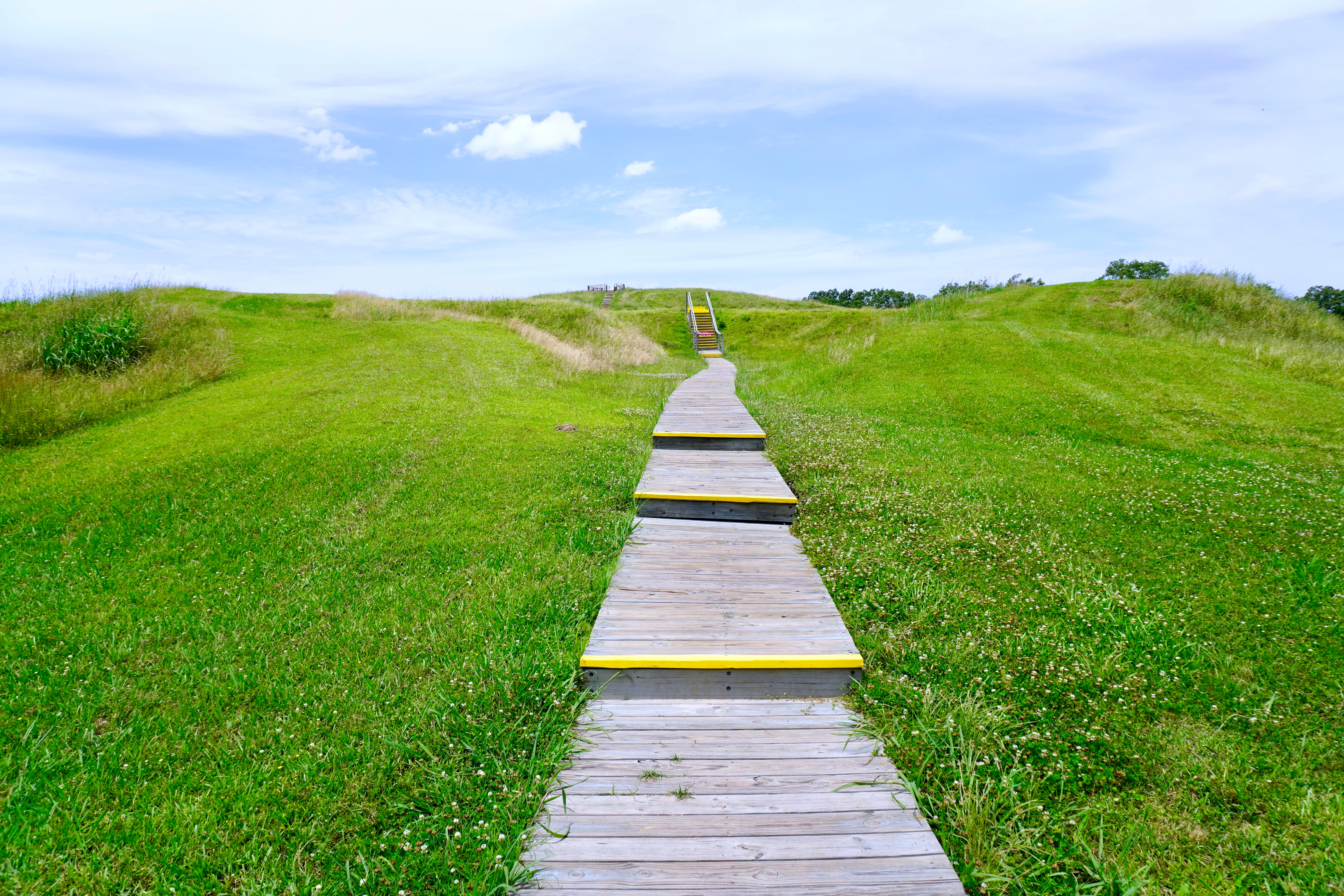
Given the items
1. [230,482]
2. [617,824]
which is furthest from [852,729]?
[230,482]

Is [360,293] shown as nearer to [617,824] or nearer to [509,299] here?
[509,299]

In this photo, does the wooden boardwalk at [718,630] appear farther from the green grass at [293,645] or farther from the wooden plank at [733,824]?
the wooden plank at [733,824]

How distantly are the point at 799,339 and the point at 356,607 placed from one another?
28.3 meters

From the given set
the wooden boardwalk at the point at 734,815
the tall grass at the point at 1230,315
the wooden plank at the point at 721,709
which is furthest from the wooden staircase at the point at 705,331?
the wooden boardwalk at the point at 734,815

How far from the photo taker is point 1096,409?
476 inches

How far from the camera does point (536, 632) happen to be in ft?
15.3

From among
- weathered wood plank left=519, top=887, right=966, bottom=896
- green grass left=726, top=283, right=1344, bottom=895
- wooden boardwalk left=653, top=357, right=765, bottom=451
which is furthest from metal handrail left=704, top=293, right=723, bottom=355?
weathered wood plank left=519, top=887, right=966, bottom=896

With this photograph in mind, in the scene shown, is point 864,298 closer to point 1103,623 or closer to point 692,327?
point 692,327

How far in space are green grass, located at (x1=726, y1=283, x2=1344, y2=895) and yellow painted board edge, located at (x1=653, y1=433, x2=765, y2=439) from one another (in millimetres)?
570

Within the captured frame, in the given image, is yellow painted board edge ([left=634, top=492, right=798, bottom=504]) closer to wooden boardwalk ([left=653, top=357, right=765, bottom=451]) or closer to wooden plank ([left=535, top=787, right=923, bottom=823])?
wooden boardwalk ([left=653, top=357, right=765, bottom=451])

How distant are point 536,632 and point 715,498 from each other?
2750 millimetres

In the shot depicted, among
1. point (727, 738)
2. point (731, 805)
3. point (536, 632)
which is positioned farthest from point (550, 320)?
point (731, 805)

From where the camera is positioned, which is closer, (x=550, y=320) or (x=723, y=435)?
(x=723, y=435)

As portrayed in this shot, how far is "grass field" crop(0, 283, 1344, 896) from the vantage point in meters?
3.12
